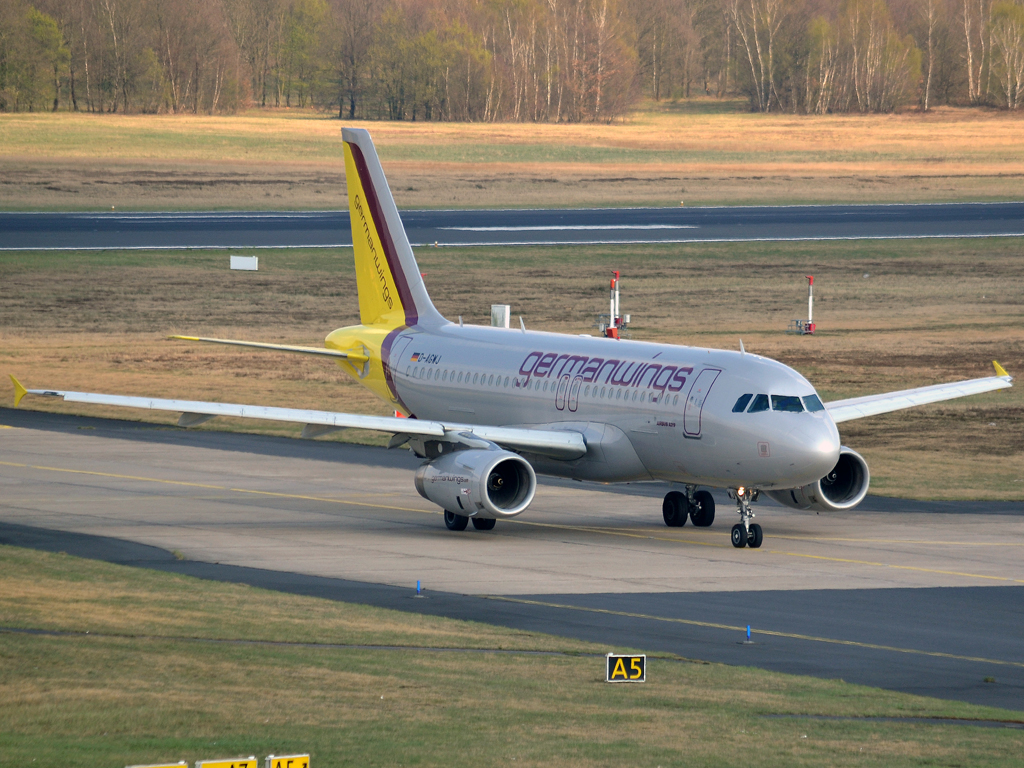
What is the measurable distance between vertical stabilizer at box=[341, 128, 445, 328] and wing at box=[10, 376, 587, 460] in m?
9.05

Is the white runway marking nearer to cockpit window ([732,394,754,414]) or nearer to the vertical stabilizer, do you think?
the vertical stabilizer

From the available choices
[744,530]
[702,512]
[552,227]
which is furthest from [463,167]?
[744,530]

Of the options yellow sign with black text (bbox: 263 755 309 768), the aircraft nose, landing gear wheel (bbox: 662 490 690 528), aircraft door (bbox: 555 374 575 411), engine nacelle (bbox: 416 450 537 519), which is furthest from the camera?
aircraft door (bbox: 555 374 575 411)

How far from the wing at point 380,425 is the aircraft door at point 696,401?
3.05m

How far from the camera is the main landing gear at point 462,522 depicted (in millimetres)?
36750

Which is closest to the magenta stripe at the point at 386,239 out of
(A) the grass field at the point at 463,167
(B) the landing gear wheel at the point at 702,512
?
(B) the landing gear wheel at the point at 702,512

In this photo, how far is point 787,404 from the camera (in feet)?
111

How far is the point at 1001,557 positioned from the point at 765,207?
332ft

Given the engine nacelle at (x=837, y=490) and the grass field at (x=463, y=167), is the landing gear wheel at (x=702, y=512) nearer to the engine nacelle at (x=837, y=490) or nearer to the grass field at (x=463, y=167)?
the engine nacelle at (x=837, y=490)

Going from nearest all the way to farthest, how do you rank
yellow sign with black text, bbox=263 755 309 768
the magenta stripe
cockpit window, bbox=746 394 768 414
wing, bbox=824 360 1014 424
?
yellow sign with black text, bbox=263 755 309 768, cockpit window, bbox=746 394 768 414, wing, bbox=824 360 1014 424, the magenta stripe

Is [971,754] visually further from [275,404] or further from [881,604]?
[275,404]

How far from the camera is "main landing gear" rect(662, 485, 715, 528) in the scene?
124 ft

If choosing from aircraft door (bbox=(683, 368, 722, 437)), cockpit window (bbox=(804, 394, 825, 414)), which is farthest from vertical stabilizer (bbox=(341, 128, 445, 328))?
cockpit window (bbox=(804, 394, 825, 414))

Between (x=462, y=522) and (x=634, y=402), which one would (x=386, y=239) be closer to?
(x=462, y=522)
